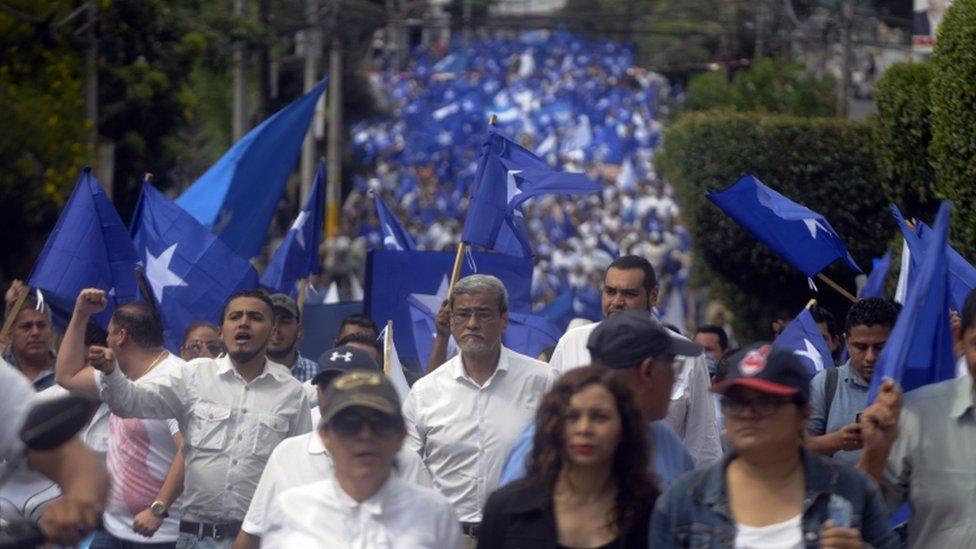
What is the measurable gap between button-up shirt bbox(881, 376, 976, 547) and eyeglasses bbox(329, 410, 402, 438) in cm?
147

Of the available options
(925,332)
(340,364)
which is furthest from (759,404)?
(340,364)

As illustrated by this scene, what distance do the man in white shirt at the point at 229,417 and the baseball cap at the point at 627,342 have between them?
2.28m

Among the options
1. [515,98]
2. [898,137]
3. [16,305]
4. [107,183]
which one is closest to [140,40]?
[107,183]

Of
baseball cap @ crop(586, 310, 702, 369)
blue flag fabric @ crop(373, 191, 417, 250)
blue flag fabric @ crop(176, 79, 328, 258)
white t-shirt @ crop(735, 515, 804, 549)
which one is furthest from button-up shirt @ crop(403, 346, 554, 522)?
blue flag fabric @ crop(373, 191, 417, 250)

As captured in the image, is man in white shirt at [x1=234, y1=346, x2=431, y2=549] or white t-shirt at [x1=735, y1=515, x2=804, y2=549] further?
man in white shirt at [x1=234, y1=346, x2=431, y2=549]

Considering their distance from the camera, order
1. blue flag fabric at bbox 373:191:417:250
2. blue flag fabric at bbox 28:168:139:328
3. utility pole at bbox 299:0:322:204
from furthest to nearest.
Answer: utility pole at bbox 299:0:322:204
blue flag fabric at bbox 373:191:417:250
blue flag fabric at bbox 28:168:139:328

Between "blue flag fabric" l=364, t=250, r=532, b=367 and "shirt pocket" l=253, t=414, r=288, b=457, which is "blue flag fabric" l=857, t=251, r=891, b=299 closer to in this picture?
"blue flag fabric" l=364, t=250, r=532, b=367

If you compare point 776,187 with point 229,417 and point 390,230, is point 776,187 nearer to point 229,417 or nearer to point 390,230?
point 390,230

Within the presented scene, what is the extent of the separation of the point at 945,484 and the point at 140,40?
17.3 m

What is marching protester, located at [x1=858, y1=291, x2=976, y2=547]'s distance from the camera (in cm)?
542

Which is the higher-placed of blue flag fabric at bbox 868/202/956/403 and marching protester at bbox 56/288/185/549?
blue flag fabric at bbox 868/202/956/403

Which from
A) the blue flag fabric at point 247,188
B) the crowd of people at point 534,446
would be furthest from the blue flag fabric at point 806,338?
the blue flag fabric at point 247,188

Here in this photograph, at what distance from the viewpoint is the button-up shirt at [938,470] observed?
543cm

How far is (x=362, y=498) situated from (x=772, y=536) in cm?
107
